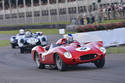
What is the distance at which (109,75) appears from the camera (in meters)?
9.52

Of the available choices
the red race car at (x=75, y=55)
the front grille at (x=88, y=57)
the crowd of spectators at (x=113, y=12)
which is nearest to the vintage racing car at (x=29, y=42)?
the crowd of spectators at (x=113, y=12)

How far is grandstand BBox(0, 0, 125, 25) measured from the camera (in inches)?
1505

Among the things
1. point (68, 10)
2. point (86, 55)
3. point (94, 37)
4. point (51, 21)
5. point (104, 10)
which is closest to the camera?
point (86, 55)

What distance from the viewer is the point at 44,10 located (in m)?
46.1

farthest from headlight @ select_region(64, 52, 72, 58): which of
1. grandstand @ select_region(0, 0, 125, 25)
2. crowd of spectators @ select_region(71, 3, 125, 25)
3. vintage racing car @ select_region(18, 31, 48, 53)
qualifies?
grandstand @ select_region(0, 0, 125, 25)

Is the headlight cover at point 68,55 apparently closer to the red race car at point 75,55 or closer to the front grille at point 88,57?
the red race car at point 75,55

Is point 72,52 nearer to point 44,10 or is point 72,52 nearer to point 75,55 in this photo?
point 75,55

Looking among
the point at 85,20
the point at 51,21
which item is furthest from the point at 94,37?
the point at 51,21

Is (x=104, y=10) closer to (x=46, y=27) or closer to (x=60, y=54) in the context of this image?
(x=46, y=27)

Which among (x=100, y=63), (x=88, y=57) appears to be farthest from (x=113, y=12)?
(x=88, y=57)

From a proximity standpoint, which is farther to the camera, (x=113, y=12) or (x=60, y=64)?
(x=113, y=12)

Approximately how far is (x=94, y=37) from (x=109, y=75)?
36.7 ft

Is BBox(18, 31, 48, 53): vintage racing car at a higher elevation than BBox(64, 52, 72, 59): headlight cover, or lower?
lower

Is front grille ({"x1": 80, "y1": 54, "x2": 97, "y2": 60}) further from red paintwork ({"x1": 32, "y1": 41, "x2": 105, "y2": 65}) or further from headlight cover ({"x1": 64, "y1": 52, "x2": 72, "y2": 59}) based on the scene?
headlight cover ({"x1": 64, "y1": 52, "x2": 72, "y2": 59})
